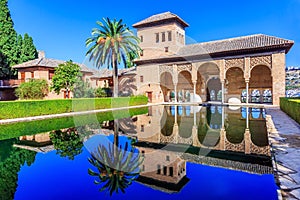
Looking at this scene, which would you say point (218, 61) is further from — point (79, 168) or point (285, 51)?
point (79, 168)

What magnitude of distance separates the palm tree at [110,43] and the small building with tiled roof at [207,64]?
6.35 m

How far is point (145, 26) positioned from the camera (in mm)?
31688

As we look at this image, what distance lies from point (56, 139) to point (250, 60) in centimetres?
2026

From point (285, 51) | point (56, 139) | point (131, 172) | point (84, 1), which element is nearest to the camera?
point (131, 172)

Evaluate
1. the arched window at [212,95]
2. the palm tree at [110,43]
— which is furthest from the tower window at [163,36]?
the arched window at [212,95]

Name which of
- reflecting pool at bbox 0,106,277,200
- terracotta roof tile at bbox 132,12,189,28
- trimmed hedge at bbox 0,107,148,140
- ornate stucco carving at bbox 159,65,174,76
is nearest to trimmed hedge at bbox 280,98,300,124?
reflecting pool at bbox 0,106,277,200

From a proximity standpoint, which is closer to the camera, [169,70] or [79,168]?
[79,168]

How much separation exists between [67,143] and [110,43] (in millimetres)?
17012

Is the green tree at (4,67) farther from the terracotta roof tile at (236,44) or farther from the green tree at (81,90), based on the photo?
the terracotta roof tile at (236,44)

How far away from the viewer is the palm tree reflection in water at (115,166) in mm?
4176

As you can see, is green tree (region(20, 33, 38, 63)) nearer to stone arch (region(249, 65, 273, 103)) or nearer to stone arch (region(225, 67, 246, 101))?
stone arch (region(225, 67, 246, 101))

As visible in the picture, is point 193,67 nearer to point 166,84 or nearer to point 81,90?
point 166,84

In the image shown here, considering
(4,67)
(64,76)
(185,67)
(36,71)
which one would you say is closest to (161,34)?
(185,67)

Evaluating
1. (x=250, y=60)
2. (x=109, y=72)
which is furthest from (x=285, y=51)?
(x=109, y=72)
